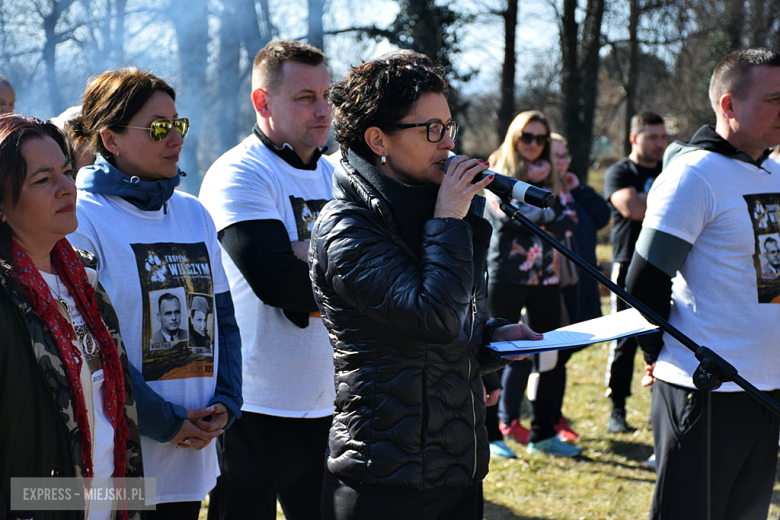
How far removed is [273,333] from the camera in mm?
Result: 2645

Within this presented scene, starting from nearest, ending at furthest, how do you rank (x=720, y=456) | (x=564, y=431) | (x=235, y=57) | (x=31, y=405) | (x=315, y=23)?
(x=31, y=405)
(x=720, y=456)
(x=564, y=431)
(x=235, y=57)
(x=315, y=23)

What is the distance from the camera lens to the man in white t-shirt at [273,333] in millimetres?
2504

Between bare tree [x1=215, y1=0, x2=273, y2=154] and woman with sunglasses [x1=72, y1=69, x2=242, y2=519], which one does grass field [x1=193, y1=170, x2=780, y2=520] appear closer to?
woman with sunglasses [x1=72, y1=69, x2=242, y2=519]

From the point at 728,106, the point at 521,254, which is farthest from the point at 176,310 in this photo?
the point at 521,254

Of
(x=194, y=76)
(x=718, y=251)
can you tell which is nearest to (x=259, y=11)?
(x=194, y=76)

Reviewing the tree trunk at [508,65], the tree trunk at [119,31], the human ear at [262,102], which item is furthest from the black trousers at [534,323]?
the tree trunk at [508,65]

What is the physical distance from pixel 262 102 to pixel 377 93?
4.05 feet

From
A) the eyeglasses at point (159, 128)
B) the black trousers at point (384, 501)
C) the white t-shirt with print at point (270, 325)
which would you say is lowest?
the black trousers at point (384, 501)

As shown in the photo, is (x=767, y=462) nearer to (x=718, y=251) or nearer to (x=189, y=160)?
(x=718, y=251)

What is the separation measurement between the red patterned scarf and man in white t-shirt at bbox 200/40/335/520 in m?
0.66

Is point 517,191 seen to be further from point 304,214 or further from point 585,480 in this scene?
point 585,480

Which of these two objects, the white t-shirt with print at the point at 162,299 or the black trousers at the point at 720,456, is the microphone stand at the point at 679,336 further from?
the white t-shirt with print at the point at 162,299

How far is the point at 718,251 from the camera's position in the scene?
264 cm

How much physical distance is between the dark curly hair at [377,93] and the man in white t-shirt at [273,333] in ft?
2.31
